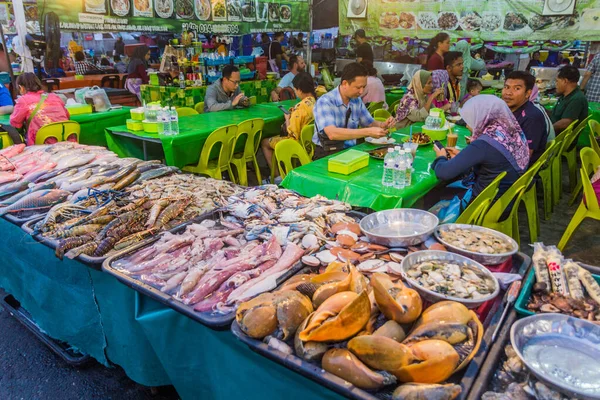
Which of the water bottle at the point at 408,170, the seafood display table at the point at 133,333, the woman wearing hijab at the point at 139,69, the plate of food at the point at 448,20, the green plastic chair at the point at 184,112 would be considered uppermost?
the plate of food at the point at 448,20

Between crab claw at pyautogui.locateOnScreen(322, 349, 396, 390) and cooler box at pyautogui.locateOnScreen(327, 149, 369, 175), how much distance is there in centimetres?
195

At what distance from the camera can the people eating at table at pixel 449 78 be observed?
5629 mm

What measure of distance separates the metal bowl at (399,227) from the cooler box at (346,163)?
0.87m

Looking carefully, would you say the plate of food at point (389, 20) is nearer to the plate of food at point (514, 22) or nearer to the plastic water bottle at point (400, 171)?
the plate of food at point (514, 22)

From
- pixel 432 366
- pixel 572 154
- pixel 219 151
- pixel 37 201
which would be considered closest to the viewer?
pixel 432 366

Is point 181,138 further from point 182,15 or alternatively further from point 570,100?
point 570,100

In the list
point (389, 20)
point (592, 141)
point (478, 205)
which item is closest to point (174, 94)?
point (389, 20)

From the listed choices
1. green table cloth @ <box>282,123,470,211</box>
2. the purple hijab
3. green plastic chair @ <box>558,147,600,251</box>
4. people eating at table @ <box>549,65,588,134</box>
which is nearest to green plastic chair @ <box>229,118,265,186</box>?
green table cloth @ <box>282,123,470,211</box>

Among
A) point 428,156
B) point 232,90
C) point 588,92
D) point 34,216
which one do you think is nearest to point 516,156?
point 428,156

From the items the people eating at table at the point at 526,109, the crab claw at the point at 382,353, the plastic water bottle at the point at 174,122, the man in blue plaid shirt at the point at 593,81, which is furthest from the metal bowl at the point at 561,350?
the man in blue plaid shirt at the point at 593,81

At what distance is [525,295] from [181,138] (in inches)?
155

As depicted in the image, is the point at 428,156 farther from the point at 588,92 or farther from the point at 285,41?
the point at 285,41

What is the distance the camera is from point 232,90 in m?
6.52

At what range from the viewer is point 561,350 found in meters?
1.38
